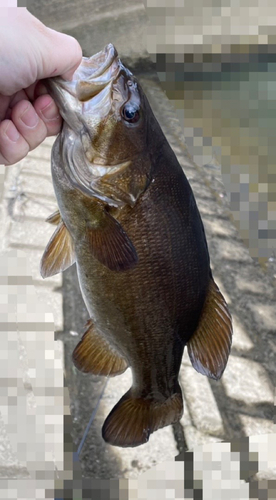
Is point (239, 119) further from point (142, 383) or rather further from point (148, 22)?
point (142, 383)

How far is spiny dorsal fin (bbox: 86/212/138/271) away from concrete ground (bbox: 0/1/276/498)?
144cm

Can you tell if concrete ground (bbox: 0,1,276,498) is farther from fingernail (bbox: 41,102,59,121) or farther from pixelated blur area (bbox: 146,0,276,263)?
fingernail (bbox: 41,102,59,121)

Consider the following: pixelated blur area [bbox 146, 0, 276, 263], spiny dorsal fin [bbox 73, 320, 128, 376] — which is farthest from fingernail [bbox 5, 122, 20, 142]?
pixelated blur area [bbox 146, 0, 276, 263]

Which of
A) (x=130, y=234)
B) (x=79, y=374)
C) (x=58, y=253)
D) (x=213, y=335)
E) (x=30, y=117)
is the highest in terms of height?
(x=30, y=117)

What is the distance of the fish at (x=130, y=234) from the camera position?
1.42 metres

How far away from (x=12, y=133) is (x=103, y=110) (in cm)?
44

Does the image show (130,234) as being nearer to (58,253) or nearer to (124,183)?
(124,183)

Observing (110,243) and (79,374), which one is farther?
(79,374)

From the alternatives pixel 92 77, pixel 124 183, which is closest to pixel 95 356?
pixel 124 183

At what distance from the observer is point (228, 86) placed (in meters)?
5.08

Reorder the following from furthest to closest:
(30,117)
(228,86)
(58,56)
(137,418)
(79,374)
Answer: (228,86) < (79,374) < (137,418) < (30,117) < (58,56)

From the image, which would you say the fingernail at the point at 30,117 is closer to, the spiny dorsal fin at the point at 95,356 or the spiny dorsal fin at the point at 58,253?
the spiny dorsal fin at the point at 58,253

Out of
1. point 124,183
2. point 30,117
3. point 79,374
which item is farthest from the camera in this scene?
point 79,374

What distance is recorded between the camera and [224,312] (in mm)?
1622
